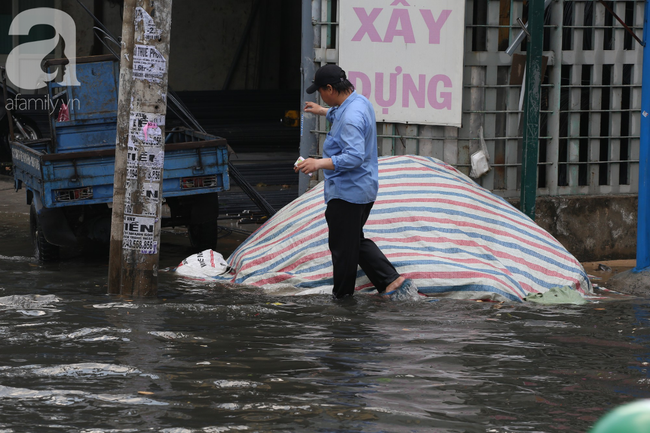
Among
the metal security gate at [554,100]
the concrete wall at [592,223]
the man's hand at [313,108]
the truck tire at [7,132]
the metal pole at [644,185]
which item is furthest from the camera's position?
the truck tire at [7,132]

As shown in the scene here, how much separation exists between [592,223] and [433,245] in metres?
2.59

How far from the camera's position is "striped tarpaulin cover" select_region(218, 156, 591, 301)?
6.68 meters

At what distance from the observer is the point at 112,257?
6438 mm

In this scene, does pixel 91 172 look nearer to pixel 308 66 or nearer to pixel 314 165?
pixel 308 66

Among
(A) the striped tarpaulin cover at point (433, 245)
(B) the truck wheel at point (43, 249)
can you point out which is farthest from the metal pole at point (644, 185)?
(B) the truck wheel at point (43, 249)

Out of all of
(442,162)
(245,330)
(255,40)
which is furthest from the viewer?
(255,40)

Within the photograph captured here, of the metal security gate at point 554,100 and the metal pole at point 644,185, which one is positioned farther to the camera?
the metal security gate at point 554,100

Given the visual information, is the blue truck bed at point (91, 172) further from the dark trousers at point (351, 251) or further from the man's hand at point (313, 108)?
the dark trousers at point (351, 251)

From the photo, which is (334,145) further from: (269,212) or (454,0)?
(269,212)

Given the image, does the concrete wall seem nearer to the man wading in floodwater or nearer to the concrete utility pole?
the man wading in floodwater

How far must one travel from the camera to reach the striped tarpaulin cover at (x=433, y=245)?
6684 millimetres

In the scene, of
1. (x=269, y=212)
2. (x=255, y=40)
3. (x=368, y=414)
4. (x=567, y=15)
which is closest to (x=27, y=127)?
(x=255, y=40)

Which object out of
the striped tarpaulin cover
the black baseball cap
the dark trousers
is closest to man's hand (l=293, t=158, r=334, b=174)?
the dark trousers

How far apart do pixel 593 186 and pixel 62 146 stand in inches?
230
